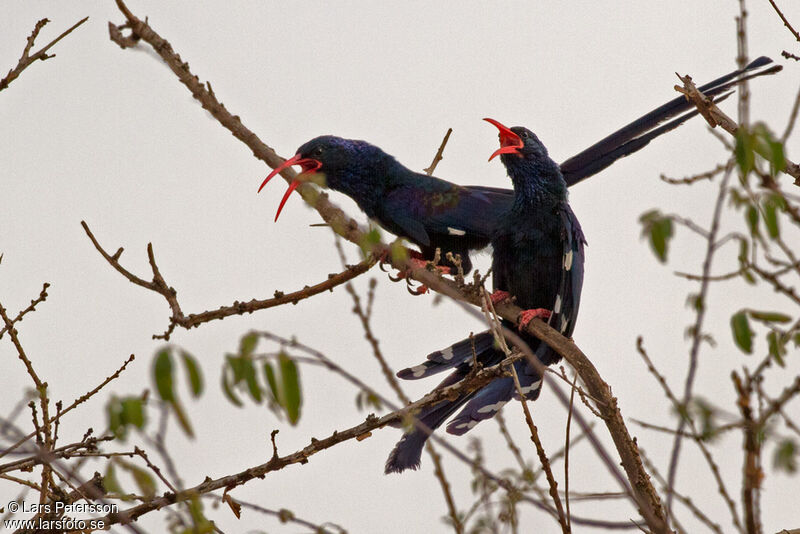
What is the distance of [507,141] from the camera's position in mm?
4621

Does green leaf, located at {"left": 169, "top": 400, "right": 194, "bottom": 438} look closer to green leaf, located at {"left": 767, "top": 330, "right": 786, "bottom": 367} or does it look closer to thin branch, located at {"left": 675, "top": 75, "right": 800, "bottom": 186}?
green leaf, located at {"left": 767, "top": 330, "right": 786, "bottom": 367}

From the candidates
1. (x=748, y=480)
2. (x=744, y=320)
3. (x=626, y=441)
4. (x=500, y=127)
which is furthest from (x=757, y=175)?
(x=500, y=127)

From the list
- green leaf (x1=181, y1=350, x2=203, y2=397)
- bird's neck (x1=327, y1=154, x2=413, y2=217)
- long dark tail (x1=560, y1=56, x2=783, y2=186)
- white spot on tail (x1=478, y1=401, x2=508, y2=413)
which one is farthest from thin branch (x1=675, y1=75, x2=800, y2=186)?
green leaf (x1=181, y1=350, x2=203, y2=397)

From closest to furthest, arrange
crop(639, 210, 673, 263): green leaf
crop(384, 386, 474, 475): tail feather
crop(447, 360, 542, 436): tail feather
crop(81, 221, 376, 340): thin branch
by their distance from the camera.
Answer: crop(639, 210, 673, 263): green leaf < crop(81, 221, 376, 340): thin branch < crop(384, 386, 474, 475): tail feather < crop(447, 360, 542, 436): tail feather

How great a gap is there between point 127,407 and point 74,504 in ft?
4.92

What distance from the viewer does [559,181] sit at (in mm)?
4508

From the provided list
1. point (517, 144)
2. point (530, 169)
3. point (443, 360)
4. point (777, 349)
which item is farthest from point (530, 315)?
point (777, 349)

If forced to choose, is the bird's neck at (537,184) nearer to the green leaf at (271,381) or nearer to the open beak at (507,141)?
the open beak at (507,141)

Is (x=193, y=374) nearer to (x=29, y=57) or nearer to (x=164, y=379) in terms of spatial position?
(x=164, y=379)

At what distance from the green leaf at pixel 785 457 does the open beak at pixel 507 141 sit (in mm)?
2781

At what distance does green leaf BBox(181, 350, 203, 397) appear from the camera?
1.73 m

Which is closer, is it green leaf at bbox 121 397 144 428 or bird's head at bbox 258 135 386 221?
green leaf at bbox 121 397 144 428

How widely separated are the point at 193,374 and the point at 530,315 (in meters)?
2.73

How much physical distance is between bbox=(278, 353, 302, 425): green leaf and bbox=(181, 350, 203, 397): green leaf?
19 centimetres
